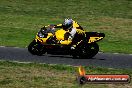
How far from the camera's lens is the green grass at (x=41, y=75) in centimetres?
1551

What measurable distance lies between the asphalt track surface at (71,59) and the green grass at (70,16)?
1.86 m

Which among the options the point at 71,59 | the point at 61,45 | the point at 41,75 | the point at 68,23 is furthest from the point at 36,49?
the point at 41,75

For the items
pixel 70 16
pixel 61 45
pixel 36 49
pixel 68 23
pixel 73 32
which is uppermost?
pixel 68 23

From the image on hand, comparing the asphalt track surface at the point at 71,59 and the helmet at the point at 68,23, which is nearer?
the asphalt track surface at the point at 71,59

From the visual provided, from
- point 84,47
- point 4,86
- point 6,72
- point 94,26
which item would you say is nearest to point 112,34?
point 94,26

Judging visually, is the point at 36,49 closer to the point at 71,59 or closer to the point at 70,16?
the point at 71,59

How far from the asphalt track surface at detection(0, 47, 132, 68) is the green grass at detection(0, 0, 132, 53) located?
6.09 feet

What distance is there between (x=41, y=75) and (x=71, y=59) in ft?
14.3

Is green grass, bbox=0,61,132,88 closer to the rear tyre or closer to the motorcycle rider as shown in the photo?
the rear tyre

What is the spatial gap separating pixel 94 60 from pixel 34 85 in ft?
20.4

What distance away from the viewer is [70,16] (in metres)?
38.8

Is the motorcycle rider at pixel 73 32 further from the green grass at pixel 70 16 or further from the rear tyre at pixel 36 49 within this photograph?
the green grass at pixel 70 16

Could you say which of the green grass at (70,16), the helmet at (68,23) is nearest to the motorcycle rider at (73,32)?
the helmet at (68,23)

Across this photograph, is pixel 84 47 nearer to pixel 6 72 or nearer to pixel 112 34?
pixel 6 72
